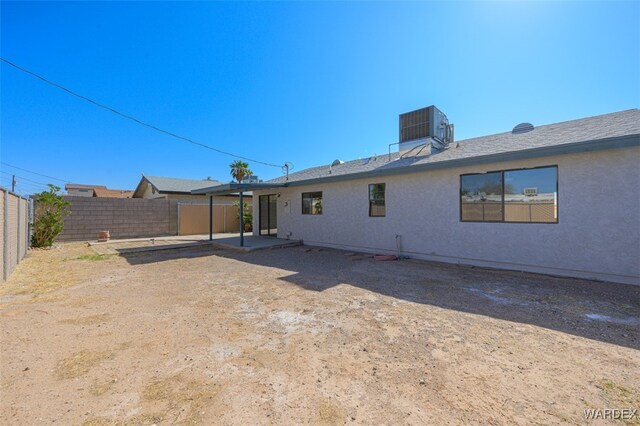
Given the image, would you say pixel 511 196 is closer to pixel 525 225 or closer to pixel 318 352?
pixel 525 225

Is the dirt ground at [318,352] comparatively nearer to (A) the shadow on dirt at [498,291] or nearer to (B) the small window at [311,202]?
(A) the shadow on dirt at [498,291]

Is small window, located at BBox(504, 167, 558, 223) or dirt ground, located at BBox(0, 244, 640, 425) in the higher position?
small window, located at BBox(504, 167, 558, 223)

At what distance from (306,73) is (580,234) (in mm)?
10939

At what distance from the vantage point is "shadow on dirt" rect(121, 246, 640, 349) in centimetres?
355

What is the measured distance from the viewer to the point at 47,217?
11.1 meters

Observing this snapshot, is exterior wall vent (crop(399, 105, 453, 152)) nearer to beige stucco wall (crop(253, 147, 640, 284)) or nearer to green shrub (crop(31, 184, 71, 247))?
beige stucco wall (crop(253, 147, 640, 284))

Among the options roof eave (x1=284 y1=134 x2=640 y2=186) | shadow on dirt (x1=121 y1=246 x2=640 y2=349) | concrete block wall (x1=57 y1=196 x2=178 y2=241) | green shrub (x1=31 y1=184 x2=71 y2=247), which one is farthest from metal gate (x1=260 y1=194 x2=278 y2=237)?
green shrub (x1=31 y1=184 x2=71 y2=247)

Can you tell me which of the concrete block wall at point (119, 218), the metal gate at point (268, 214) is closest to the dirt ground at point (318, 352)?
the metal gate at point (268, 214)

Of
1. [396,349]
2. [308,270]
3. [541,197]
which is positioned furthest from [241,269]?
[541,197]

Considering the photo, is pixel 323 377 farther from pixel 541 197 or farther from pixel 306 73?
pixel 306 73

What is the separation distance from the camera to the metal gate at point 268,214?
46.9 ft

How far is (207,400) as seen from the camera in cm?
206

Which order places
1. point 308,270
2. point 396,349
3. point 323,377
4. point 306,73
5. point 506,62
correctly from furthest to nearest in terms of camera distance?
point 306,73
point 506,62
point 308,270
point 396,349
point 323,377

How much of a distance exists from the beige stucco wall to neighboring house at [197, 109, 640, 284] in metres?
0.02
